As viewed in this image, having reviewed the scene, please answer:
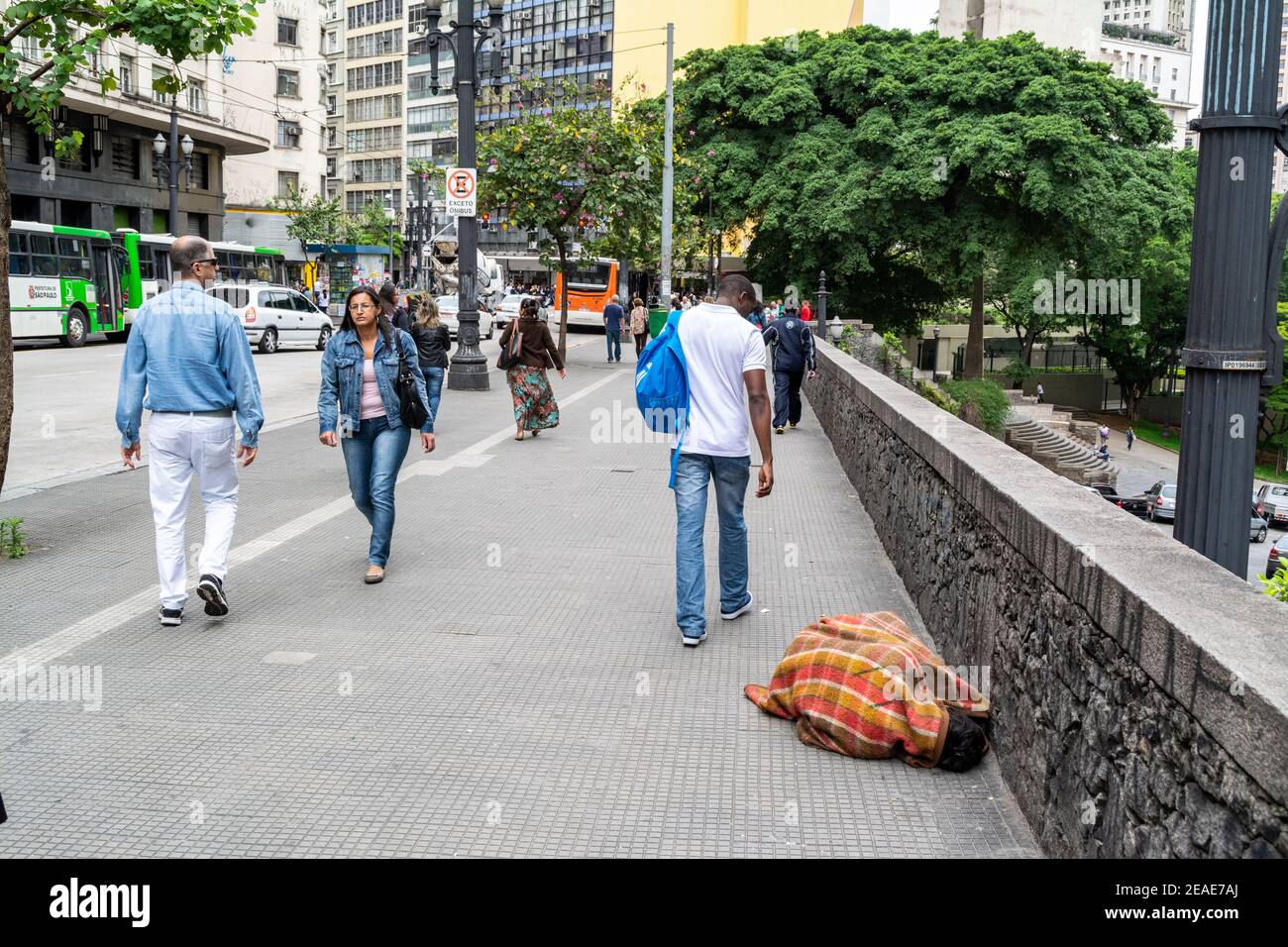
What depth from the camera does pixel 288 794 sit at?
4227 mm

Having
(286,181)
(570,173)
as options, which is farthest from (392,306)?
(286,181)

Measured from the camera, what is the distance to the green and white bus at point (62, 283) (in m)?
28.8

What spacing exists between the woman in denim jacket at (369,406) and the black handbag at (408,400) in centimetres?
3

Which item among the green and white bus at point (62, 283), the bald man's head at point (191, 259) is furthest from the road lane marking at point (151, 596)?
the green and white bus at point (62, 283)

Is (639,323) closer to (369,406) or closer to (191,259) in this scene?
(369,406)

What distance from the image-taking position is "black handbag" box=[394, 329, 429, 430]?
7.45m

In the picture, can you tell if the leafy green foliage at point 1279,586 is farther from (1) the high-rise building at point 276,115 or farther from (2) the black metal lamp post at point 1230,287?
(1) the high-rise building at point 276,115

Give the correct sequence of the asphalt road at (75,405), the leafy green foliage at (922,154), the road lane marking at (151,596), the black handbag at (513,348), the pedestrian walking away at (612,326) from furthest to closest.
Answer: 1. the leafy green foliage at (922,154)
2. the pedestrian walking away at (612,326)
3. the black handbag at (513,348)
4. the asphalt road at (75,405)
5. the road lane marking at (151,596)

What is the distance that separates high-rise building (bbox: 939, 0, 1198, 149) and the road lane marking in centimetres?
1437

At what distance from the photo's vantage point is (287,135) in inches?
2591

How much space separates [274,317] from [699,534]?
2767 centimetres

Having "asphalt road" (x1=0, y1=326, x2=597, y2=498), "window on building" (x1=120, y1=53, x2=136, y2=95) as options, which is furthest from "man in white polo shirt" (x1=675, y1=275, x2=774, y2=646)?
"window on building" (x1=120, y1=53, x2=136, y2=95)

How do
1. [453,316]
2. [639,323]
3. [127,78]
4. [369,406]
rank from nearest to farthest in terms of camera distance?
[369,406]
[639,323]
[453,316]
[127,78]
